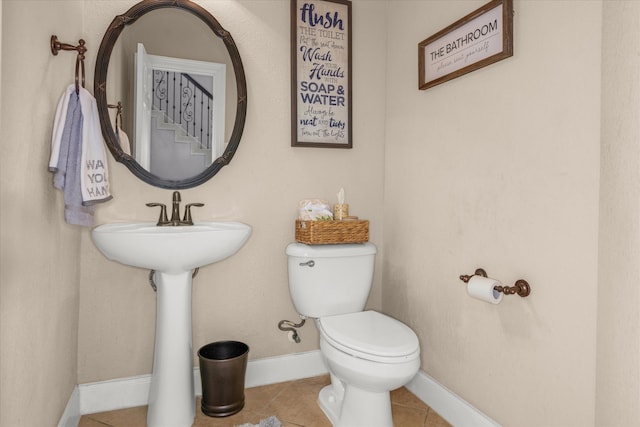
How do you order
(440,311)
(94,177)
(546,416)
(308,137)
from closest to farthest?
(546,416)
(94,177)
(440,311)
(308,137)

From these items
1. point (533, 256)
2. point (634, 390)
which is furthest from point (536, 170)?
point (634, 390)

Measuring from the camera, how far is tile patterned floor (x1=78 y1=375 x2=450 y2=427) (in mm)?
1691

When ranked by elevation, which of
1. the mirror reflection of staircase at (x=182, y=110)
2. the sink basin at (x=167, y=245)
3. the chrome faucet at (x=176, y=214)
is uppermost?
the mirror reflection of staircase at (x=182, y=110)

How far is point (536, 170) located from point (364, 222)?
2.71ft

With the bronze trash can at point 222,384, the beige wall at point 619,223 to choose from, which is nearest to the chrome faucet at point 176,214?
the bronze trash can at point 222,384

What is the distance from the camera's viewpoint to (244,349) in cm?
186

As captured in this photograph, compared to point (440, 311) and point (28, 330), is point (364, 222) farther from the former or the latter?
point (28, 330)

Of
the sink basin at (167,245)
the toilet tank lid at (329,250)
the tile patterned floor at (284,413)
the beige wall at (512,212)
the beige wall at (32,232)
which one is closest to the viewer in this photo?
the beige wall at (32,232)

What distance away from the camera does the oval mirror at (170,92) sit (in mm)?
1758

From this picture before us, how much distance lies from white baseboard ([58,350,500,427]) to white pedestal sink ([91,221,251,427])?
0.83 feet

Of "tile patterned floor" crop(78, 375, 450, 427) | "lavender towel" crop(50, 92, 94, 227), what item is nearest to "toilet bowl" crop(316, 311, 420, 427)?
"tile patterned floor" crop(78, 375, 450, 427)

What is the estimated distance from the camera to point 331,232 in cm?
184

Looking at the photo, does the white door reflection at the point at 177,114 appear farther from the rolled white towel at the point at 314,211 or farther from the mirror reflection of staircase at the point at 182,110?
the rolled white towel at the point at 314,211

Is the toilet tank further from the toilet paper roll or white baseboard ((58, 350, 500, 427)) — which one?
the toilet paper roll
